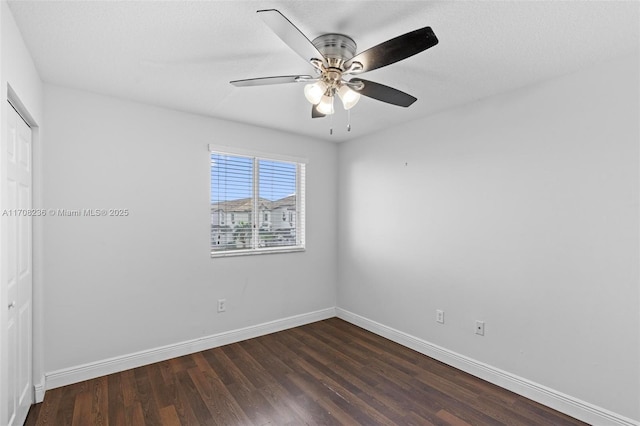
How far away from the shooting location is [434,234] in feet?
10.6

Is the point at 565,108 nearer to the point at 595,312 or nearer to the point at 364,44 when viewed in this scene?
the point at 595,312

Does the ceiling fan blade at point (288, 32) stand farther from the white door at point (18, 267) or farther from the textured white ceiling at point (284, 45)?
the white door at point (18, 267)

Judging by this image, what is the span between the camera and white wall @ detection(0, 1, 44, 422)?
160 centimetres

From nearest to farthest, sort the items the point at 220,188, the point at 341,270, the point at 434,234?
the point at 434,234
the point at 220,188
the point at 341,270

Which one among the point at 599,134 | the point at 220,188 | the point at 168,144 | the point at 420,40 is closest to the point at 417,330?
the point at 599,134

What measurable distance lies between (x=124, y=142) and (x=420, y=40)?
2.65m

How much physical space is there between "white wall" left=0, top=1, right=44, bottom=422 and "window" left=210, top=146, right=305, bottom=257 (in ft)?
4.63

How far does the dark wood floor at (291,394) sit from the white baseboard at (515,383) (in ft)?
0.21

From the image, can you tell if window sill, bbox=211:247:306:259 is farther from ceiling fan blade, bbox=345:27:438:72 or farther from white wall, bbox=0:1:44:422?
ceiling fan blade, bbox=345:27:438:72

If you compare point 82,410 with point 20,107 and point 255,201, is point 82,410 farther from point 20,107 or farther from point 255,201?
point 255,201

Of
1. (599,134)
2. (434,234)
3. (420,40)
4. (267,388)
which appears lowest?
(267,388)

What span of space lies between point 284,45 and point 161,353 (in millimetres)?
2908

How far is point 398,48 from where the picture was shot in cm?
148

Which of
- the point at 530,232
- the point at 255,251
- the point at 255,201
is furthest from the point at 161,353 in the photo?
the point at 530,232
